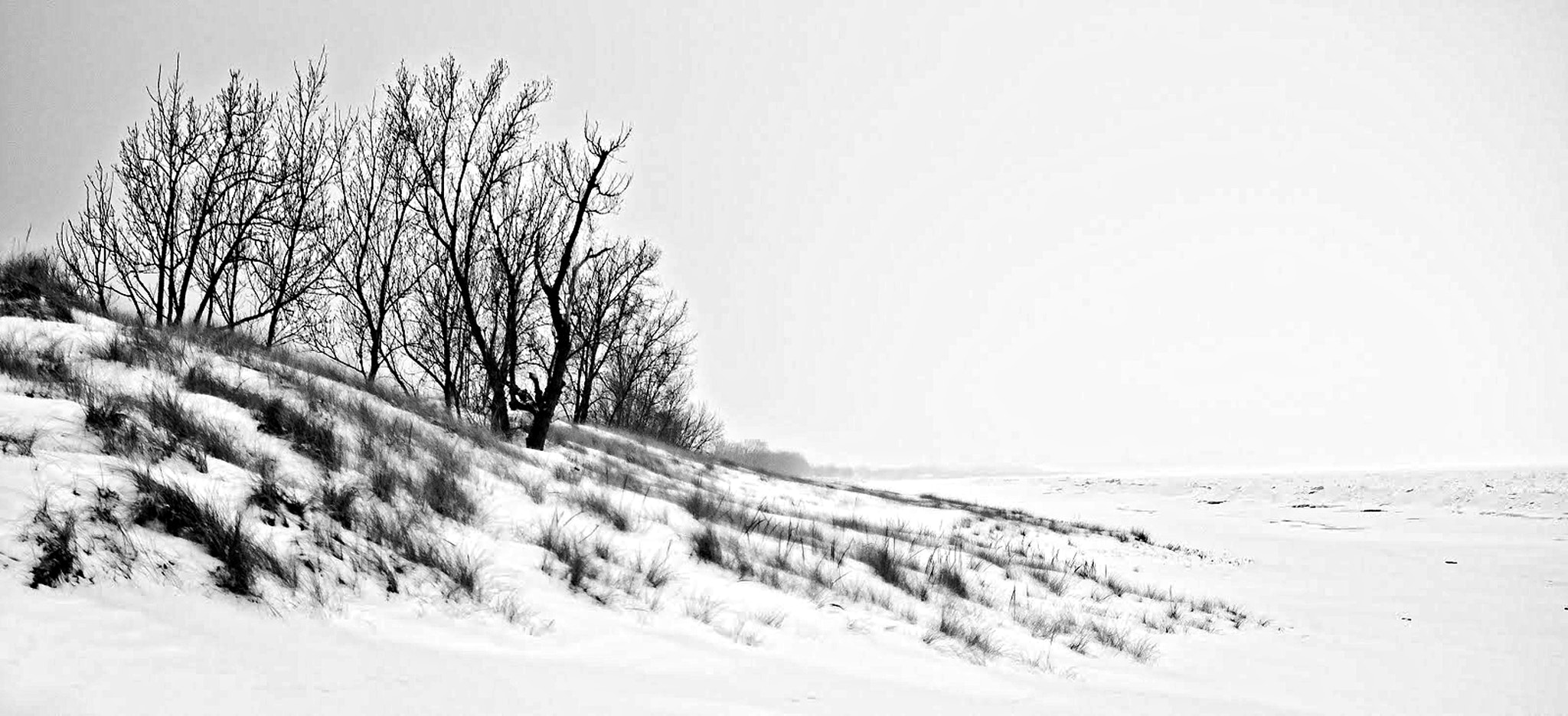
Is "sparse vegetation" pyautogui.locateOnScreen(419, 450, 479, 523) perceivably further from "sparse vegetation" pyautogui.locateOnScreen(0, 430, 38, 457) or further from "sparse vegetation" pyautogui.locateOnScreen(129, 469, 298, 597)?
"sparse vegetation" pyautogui.locateOnScreen(0, 430, 38, 457)

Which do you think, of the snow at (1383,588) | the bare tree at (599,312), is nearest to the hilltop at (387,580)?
the snow at (1383,588)

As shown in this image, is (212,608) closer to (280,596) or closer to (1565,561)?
(280,596)

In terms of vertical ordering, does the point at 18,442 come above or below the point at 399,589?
above

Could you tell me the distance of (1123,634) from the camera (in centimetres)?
421

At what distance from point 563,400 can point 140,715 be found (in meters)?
29.1

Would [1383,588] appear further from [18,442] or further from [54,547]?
[18,442]

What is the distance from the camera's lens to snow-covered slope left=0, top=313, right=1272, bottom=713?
6.38ft

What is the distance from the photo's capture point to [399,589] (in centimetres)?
270

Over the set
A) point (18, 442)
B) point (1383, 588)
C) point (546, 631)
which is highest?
point (18, 442)

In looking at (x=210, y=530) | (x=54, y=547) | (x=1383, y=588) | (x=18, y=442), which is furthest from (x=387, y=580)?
(x=1383, y=588)

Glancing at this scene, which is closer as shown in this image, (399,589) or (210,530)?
(210,530)

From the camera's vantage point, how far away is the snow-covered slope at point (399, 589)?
76.5 inches

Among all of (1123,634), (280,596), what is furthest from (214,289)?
(1123,634)

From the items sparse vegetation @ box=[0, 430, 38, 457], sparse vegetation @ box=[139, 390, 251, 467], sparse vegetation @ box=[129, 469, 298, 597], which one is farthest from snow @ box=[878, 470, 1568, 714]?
sparse vegetation @ box=[0, 430, 38, 457]
